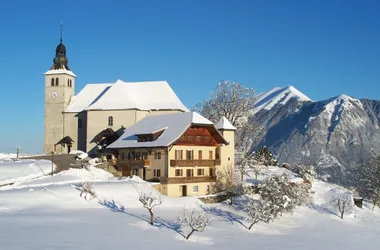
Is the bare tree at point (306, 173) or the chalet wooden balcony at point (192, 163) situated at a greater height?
the chalet wooden balcony at point (192, 163)

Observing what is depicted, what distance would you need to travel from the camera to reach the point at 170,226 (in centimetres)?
3991

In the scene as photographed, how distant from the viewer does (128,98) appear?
7431 centimetres

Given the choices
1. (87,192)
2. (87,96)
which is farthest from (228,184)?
(87,96)

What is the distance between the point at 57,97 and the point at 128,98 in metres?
13.4

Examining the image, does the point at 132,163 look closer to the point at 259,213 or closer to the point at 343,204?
the point at 259,213

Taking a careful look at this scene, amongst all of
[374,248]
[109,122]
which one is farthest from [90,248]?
[109,122]

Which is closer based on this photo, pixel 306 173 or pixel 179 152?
pixel 179 152

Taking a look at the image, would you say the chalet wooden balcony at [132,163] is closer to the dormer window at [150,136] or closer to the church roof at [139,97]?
the dormer window at [150,136]

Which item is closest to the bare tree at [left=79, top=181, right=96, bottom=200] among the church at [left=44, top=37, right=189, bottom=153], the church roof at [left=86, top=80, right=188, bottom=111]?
the church at [left=44, top=37, right=189, bottom=153]

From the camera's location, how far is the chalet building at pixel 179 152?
177 ft

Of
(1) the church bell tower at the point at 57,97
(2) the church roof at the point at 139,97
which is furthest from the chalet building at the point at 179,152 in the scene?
(1) the church bell tower at the point at 57,97

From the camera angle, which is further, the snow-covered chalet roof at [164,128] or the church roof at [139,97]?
the church roof at [139,97]

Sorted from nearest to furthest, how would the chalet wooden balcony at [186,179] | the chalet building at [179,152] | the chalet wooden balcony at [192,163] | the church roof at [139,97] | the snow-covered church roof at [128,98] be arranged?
the chalet wooden balcony at [186,179] → the chalet wooden balcony at [192,163] → the chalet building at [179,152] → the church roof at [139,97] → the snow-covered church roof at [128,98]

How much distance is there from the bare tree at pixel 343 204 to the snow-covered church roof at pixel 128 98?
25206 millimetres
